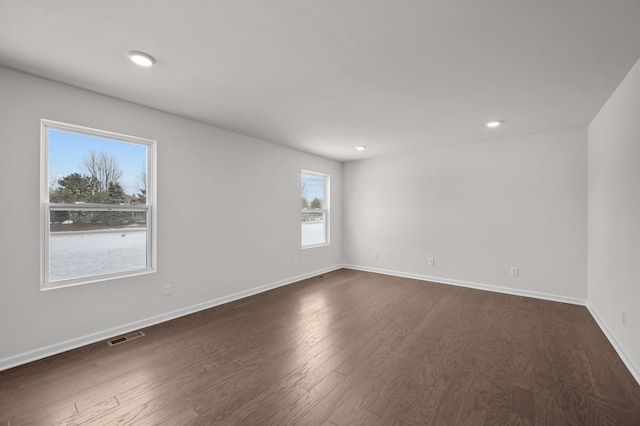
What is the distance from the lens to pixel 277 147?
475cm

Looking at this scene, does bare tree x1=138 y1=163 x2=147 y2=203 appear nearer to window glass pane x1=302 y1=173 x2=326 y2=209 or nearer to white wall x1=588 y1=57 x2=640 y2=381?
window glass pane x1=302 y1=173 x2=326 y2=209

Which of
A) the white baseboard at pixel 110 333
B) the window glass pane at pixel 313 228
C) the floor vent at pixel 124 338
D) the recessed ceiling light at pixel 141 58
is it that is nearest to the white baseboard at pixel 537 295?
the window glass pane at pixel 313 228

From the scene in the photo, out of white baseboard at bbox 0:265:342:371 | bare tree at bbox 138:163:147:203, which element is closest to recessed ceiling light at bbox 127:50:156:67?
bare tree at bbox 138:163:147:203

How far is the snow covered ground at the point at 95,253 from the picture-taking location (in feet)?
8.44

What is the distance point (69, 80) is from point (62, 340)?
2396 millimetres

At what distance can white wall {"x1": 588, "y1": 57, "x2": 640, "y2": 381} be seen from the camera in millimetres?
2203

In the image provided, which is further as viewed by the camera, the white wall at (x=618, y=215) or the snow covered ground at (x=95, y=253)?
the snow covered ground at (x=95, y=253)

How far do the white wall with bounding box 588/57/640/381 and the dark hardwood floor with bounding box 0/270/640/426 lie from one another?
0.34 metres

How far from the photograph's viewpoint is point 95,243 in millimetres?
2801

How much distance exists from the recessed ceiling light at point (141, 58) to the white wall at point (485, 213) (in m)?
4.43

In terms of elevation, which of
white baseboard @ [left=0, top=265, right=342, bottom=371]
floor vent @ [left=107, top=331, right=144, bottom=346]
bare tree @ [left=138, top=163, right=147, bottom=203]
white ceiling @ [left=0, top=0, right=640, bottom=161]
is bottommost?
Answer: floor vent @ [left=107, top=331, right=144, bottom=346]

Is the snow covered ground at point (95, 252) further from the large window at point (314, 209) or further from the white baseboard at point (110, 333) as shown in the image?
the large window at point (314, 209)

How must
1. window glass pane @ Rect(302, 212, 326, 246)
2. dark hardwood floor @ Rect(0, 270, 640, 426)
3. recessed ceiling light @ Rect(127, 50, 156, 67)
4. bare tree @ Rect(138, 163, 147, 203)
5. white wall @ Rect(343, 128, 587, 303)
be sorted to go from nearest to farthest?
1. dark hardwood floor @ Rect(0, 270, 640, 426)
2. recessed ceiling light @ Rect(127, 50, 156, 67)
3. bare tree @ Rect(138, 163, 147, 203)
4. white wall @ Rect(343, 128, 587, 303)
5. window glass pane @ Rect(302, 212, 326, 246)

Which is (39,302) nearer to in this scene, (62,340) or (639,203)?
(62,340)
